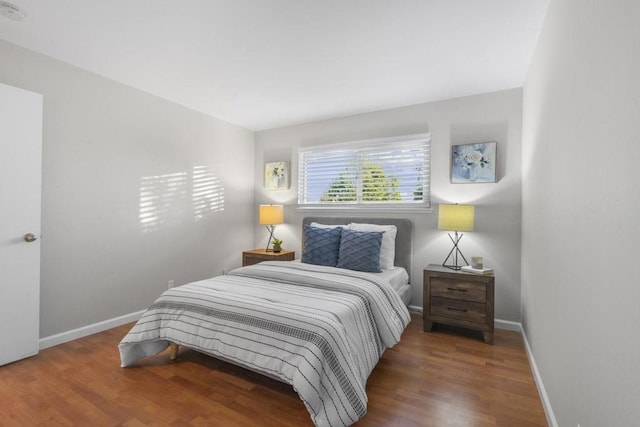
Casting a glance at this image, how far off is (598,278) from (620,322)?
21cm

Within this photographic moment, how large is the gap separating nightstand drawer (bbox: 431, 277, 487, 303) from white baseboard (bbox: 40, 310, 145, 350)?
10.6ft

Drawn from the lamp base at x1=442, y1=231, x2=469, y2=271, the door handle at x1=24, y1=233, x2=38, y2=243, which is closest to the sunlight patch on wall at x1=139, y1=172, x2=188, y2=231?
the door handle at x1=24, y1=233, x2=38, y2=243

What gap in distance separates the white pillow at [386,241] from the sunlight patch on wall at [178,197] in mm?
2002

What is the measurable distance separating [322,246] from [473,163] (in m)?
1.89

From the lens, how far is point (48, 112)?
8.56ft

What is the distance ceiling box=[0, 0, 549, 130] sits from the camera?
6.49ft

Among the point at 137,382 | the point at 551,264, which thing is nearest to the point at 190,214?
the point at 137,382

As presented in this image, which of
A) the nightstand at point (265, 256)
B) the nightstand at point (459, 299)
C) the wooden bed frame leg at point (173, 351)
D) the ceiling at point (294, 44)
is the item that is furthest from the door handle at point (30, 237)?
the nightstand at point (459, 299)

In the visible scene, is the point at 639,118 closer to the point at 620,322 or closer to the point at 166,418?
the point at 620,322

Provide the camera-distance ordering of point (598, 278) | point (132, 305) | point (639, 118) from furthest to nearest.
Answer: point (132, 305)
point (598, 278)
point (639, 118)

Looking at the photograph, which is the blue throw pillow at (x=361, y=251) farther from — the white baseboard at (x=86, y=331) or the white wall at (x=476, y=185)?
the white baseboard at (x=86, y=331)

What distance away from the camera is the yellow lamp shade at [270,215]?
4219 mm

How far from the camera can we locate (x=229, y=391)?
6.61ft

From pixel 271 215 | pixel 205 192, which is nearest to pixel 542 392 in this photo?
pixel 271 215
